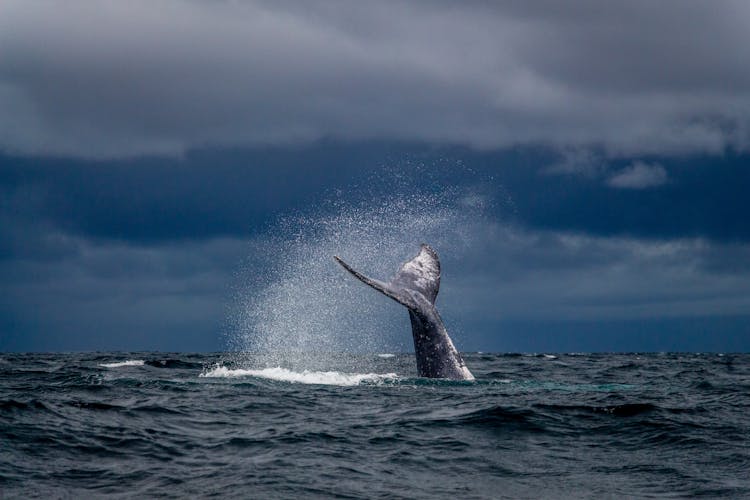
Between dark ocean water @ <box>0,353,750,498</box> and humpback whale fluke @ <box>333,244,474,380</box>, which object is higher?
humpback whale fluke @ <box>333,244,474,380</box>

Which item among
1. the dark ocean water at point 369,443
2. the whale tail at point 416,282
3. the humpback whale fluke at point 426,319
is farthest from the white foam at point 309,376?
the whale tail at point 416,282

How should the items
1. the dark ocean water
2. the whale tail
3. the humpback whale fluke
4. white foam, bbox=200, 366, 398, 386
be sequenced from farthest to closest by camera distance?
white foam, bbox=200, 366, 398, 386
the humpback whale fluke
the whale tail
the dark ocean water

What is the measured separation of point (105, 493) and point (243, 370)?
15.1 metres

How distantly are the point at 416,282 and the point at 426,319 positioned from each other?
1.01 m

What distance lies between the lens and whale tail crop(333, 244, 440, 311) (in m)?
17.0

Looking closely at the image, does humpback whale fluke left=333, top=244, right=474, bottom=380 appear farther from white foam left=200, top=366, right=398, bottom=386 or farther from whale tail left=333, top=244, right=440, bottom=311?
white foam left=200, top=366, right=398, bottom=386

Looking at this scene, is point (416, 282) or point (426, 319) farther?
point (416, 282)

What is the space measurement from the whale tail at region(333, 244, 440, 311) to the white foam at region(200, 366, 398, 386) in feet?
10.2

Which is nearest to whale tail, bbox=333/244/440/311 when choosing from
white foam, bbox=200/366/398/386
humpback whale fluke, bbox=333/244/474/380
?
humpback whale fluke, bbox=333/244/474/380

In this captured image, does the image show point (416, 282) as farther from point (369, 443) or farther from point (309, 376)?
point (369, 443)

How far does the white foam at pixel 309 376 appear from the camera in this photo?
1992 centimetres

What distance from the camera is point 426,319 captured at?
17391 millimetres

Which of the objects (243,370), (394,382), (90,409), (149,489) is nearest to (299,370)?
(243,370)

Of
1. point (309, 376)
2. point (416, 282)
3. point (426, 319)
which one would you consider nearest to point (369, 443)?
point (426, 319)
